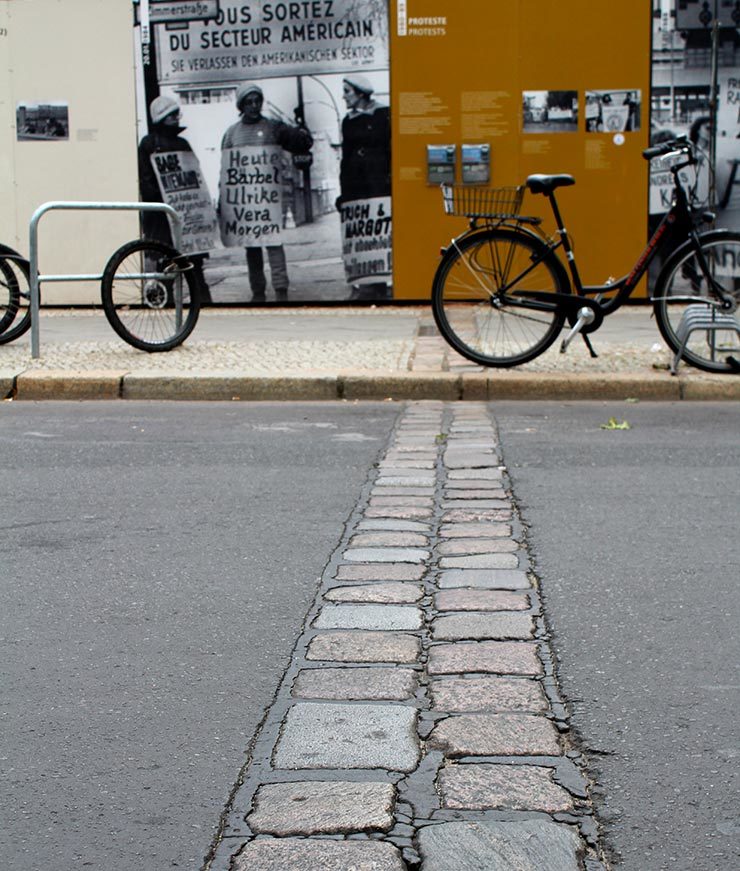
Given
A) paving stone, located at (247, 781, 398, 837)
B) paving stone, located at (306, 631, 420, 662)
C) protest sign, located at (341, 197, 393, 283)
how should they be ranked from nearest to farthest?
paving stone, located at (247, 781, 398, 837) → paving stone, located at (306, 631, 420, 662) → protest sign, located at (341, 197, 393, 283)

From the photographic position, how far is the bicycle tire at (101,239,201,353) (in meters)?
9.29

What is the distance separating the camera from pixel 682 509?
18.1ft

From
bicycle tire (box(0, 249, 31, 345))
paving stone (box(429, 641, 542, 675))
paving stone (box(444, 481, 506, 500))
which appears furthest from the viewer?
bicycle tire (box(0, 249, 31, 345))

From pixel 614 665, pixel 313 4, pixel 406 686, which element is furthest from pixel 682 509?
pixel 313 4

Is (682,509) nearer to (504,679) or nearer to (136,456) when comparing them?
(504,679)

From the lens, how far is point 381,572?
4629 millimetres

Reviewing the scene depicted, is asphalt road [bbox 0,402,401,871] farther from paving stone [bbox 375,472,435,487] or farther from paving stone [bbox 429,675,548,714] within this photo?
paving stone [bbox 429,675,548,714]

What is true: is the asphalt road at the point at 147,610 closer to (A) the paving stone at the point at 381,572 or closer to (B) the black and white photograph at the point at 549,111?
(A) the paving stone at the point at 381,572

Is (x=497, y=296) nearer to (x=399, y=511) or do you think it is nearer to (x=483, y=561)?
(x=399, y=511)

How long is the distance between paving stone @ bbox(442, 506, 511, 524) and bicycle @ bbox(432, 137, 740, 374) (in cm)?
325

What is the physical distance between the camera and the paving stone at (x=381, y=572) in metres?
4.55

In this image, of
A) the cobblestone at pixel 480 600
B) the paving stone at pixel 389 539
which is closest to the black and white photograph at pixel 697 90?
the paving stone at pixel 389 539

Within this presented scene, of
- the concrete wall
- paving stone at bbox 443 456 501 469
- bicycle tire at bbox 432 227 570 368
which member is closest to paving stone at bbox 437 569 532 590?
paving stone at bbox 443 456 501 469

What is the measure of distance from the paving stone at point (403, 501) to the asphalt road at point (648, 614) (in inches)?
16.1
